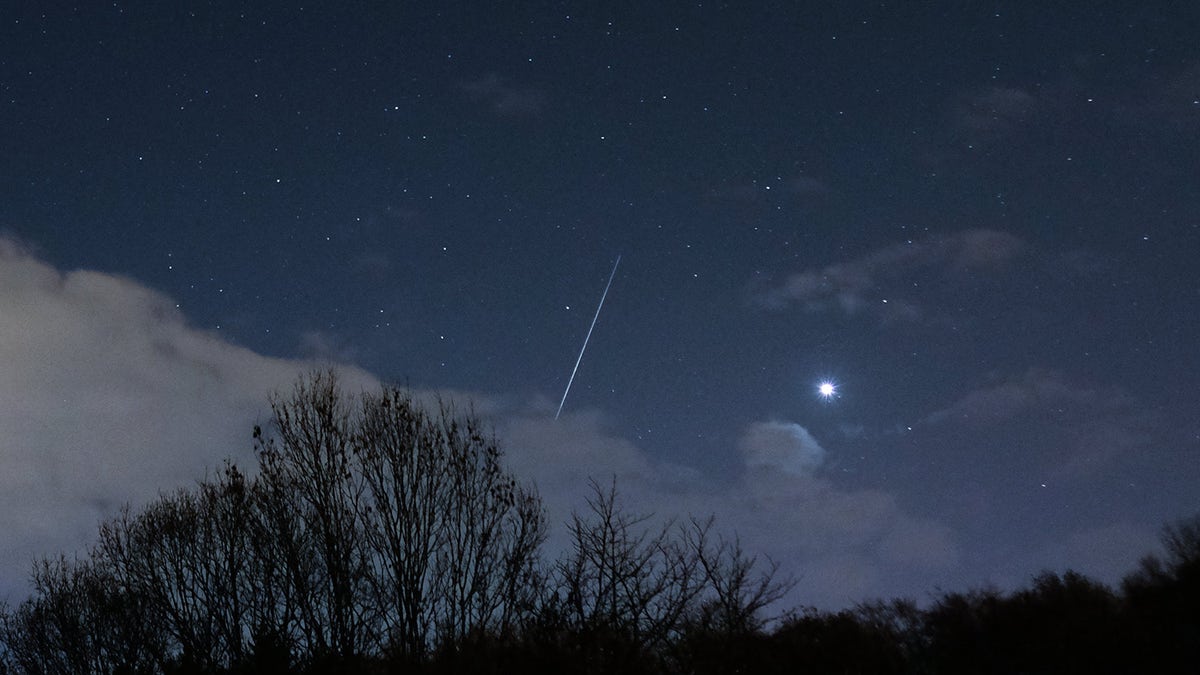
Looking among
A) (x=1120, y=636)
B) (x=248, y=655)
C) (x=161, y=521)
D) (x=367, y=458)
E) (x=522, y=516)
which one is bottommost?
(x=1120, y=636)

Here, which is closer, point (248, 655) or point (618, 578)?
point (618, 578)

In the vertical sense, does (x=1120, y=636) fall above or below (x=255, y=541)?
below

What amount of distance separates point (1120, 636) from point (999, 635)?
5.91 meters

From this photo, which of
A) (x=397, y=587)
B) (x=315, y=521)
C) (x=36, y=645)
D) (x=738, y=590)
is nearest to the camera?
(x=397, y=587)

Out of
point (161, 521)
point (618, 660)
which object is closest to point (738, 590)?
point (618, 660)

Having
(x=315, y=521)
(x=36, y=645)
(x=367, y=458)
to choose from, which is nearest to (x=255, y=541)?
(x=315, y=521)

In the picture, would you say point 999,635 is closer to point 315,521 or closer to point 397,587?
point 397,587

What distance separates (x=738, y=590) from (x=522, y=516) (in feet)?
25.5

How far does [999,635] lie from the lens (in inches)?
1103

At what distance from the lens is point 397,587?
17750mm

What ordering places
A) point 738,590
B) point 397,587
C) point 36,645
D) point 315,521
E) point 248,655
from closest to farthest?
point 397,587, point 315,521, point 248,655, point 738,590, point 36,645

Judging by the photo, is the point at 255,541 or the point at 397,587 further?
the point at 255,541

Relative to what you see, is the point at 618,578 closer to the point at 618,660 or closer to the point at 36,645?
the point at 618,660

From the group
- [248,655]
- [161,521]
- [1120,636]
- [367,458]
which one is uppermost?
[161,521]
